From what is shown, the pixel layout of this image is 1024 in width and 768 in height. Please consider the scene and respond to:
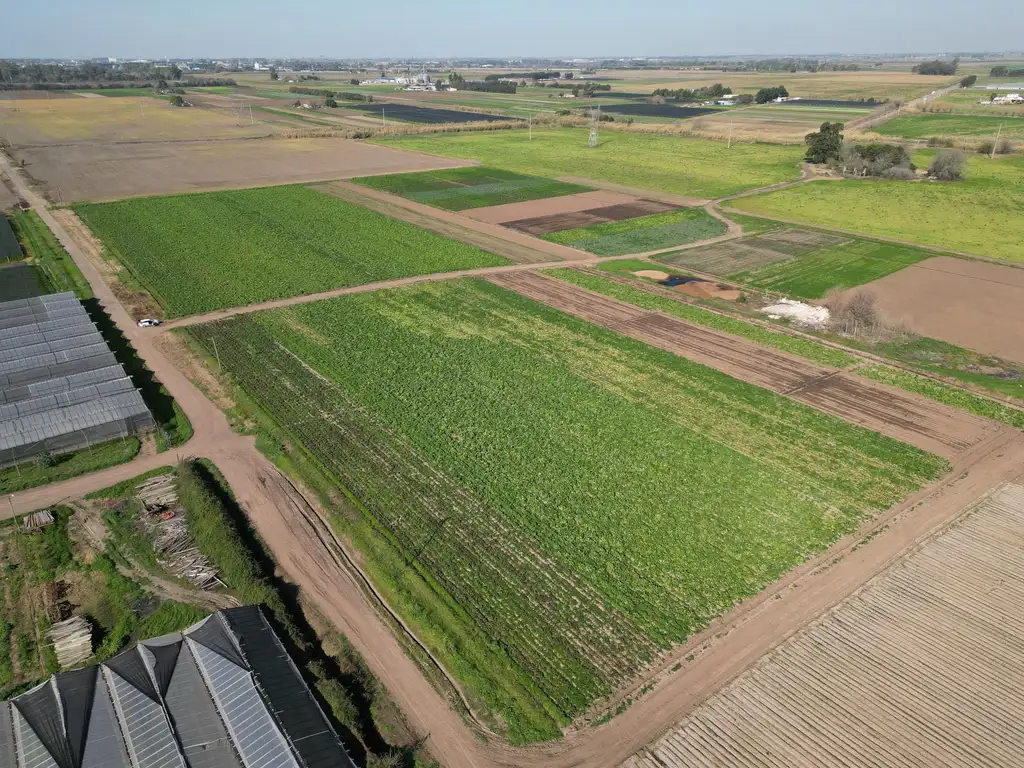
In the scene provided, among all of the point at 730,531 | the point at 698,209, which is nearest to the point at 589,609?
the point at 730,531

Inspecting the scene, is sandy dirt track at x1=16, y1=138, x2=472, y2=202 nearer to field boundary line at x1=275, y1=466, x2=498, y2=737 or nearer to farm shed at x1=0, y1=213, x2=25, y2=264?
farm shed at x1=0, y1=213, x2=25, y2=264

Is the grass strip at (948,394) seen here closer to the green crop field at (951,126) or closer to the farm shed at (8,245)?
the farm shed at (8,245)

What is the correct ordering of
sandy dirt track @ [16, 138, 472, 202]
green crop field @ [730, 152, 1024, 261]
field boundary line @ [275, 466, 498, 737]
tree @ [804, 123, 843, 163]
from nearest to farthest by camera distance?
field boundary line @ [275, 466, 498, 737] → green crop field @ [730, 152, 1024, 261] → sandy dirt track @ [16, 138, 472, 202] → tree @ [804, 123, 843, 163]

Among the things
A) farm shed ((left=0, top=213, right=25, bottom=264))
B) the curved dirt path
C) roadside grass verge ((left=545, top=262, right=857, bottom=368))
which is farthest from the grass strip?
farm shed ((left=0, top=213, right=25, bottom=264))

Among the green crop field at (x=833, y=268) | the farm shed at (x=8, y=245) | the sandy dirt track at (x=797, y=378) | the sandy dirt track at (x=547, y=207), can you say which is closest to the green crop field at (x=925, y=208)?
the green crop field at (x=833, y=268)

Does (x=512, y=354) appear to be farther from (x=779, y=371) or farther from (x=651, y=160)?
(x=651, y=160)

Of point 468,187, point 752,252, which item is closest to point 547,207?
point 468,187

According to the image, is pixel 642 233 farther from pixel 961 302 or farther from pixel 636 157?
pixel 636 157
